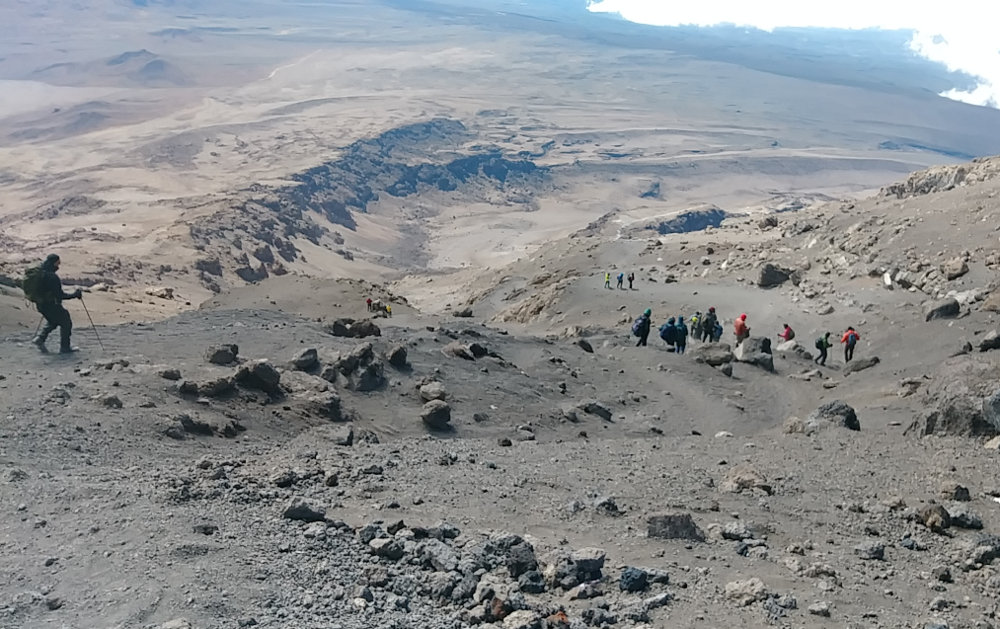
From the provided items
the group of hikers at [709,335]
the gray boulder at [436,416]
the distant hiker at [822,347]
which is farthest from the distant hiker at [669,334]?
the gray boulder at [436,416]

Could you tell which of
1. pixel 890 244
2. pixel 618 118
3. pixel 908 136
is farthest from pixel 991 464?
pixel 908 136

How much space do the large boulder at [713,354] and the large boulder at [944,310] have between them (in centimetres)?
A: 361

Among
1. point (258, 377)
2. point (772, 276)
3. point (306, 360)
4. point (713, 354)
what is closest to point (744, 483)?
point (258, 377)

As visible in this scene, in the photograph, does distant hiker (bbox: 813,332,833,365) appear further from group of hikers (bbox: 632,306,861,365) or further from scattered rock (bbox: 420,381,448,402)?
scattered rock (bbox: 420,381,448,402)

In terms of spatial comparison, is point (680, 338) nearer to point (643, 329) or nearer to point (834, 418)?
point (643, 329)

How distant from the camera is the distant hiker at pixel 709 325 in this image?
1652 centimetres

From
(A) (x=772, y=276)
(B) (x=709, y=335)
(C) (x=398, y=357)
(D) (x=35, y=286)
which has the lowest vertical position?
(B) (x=709, y=335)

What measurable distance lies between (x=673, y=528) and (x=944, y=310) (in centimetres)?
1161

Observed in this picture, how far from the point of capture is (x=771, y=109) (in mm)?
139125

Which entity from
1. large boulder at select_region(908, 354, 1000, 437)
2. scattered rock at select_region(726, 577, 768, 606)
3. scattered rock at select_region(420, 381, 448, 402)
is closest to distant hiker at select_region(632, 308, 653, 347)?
large boulder at select_region(908, 354, 1000, 437)

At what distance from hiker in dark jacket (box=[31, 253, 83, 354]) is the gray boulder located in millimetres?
3905

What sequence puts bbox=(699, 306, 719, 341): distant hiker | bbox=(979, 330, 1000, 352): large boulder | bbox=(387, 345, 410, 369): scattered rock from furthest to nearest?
bbox=(699, 306, 719, 341): distant hiker → bbox=(979, 330, 1000, 352): large boulder → bbox=(387, 345, 410, 369): scattered rock

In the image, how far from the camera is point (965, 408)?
8867mm

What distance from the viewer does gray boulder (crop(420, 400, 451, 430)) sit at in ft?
32.5
